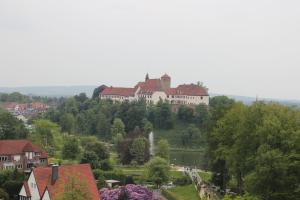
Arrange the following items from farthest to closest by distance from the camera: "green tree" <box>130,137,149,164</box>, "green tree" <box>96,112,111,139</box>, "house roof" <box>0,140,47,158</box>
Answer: "green tree" <box>96,112,111,139</box> < "green tree" <box>130,137,149,164</box> < "house roof" <box>0,140,47,158</box>

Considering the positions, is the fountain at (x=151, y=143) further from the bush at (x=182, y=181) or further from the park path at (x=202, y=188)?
the bush at (x=182, y=181)

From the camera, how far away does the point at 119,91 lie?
15912 cm

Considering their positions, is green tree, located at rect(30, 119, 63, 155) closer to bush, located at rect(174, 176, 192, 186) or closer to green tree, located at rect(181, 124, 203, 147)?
bush, located at rect(174, 176, 192, 186)

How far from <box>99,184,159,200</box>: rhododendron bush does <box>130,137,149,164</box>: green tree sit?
3172cm

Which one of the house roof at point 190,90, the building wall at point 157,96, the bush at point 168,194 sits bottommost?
the bush at point 168,194

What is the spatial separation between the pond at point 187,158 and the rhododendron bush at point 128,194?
36.8 metres

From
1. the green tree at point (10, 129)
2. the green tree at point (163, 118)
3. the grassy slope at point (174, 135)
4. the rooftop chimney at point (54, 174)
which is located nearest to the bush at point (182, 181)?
the rooftop chimney at point (54, 174)

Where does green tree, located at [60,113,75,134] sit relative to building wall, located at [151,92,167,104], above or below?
below

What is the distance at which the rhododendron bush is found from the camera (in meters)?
44.4

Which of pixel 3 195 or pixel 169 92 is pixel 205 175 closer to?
pixel 3 195

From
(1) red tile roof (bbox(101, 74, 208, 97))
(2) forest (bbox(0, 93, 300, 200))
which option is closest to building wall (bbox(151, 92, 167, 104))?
(1) red tile roof (bbox(101, 74, 208, 97))

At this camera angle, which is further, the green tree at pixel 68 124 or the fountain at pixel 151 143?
the green tree at pixel 68 124

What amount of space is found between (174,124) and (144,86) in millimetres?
25021

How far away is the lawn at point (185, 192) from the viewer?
49719 millimetres
